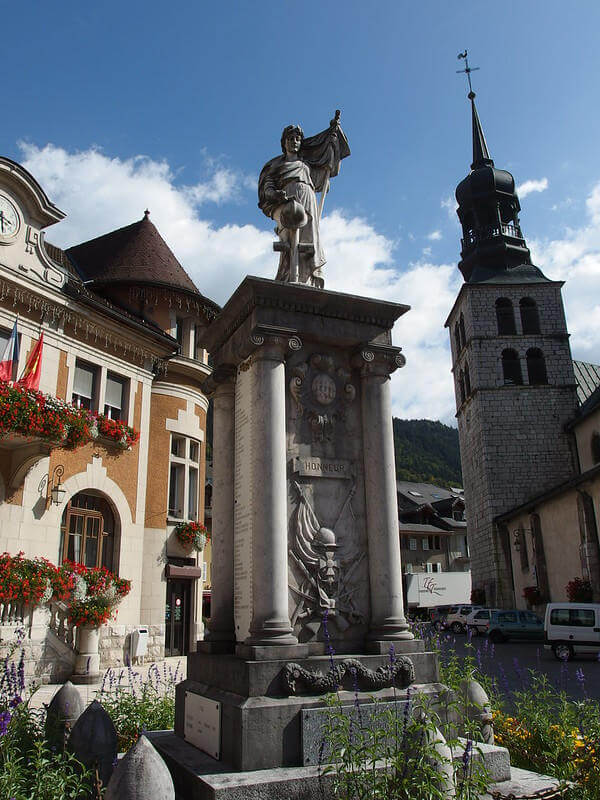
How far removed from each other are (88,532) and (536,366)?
35.2 meters

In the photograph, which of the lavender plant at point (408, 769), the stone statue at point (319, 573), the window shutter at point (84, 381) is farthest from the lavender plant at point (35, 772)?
the window shutter at point (84, 381)

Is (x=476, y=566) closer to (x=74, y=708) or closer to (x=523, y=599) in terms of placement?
(x=523, y=599)

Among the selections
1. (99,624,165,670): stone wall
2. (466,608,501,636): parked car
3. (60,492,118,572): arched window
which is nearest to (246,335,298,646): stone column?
(60,492,118,572): arched window

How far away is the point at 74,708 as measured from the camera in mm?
6258

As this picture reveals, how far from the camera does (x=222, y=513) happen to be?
7.41 metres

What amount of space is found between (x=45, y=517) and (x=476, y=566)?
34842 millimetres

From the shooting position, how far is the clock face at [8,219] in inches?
658

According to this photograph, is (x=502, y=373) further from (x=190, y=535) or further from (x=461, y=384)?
(x=190, y=535)

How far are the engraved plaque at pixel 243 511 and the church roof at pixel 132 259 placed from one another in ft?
51.1

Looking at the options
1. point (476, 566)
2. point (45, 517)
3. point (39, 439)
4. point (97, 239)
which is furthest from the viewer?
point (476, 566)

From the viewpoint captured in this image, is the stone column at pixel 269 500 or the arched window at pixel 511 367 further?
the arched window at pixel 511 367

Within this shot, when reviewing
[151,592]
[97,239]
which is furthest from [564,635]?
[97,239]

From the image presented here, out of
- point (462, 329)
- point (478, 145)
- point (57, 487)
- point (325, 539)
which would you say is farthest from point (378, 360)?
point (478, 145)

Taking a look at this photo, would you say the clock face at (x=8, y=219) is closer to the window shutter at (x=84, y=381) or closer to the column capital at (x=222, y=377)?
the window shutter at (x=84, y=381)
